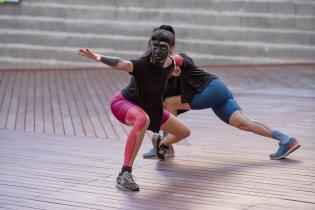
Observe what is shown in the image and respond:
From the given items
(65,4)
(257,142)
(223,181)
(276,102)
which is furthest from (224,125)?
(65,4)

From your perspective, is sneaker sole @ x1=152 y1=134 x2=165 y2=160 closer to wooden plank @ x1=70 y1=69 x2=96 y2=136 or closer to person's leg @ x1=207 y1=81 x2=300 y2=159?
person's leg @ x1=207 y1=81 x2=300 y2=159

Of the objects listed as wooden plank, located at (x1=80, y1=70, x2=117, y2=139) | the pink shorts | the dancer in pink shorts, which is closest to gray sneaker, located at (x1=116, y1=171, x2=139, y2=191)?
the dancer in pink shorts

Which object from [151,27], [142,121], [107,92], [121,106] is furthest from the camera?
[151,27]

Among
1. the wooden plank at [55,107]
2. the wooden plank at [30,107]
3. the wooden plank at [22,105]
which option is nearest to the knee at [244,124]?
the wooden plank at [55,107]

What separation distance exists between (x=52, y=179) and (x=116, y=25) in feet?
26.0

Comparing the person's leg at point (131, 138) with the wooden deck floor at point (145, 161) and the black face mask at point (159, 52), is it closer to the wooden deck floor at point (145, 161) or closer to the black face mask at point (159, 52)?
the wooden deck floor at point (145, 161)

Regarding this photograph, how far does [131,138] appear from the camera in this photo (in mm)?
5223

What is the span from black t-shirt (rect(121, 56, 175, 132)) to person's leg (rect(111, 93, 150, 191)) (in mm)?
77

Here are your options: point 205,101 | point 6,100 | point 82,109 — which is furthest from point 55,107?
point 205,101

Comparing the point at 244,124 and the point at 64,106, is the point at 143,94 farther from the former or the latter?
the point at 64,106

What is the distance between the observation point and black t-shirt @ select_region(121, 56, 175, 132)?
521cm

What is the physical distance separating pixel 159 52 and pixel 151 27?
25.8ft

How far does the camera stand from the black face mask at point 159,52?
518 cm

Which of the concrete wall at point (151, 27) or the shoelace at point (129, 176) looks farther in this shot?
the concrete wall at point (151, 27)
